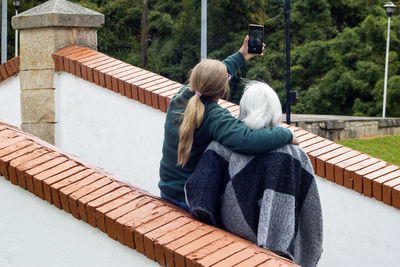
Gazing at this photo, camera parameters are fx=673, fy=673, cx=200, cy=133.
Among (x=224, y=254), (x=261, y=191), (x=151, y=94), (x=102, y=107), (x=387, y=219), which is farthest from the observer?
(x=102, y=107)

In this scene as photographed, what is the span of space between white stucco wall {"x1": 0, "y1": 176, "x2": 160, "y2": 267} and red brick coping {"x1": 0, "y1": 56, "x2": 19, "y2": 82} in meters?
3.22

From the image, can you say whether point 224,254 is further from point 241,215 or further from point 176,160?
point 176,160

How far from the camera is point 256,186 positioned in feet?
10.2

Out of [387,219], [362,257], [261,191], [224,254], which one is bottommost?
[362,257]

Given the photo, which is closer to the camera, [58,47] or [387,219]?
[387,219]

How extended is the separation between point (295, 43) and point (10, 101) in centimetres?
3166

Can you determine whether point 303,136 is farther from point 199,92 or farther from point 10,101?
point 10,101

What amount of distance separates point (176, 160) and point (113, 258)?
1.92 ft

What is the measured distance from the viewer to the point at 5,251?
11.0ft

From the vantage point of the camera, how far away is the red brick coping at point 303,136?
4645 millimetres

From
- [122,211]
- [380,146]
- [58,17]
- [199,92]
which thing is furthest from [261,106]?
[380,146]

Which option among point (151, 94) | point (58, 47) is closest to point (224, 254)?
point (151, 94)

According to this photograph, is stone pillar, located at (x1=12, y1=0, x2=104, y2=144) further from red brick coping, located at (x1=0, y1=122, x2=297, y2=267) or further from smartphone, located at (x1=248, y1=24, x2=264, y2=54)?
red brick coping, located at (x1=0, y1=122, x2=297, y2=267)

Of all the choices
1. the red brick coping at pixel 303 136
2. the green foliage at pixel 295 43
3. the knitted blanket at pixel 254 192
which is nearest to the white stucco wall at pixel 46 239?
the knitted blanket at pixel 254 192
